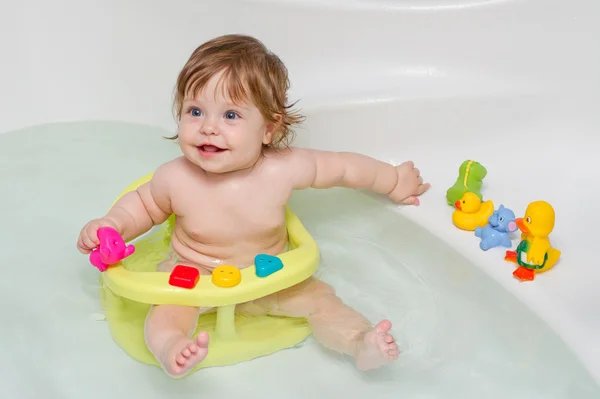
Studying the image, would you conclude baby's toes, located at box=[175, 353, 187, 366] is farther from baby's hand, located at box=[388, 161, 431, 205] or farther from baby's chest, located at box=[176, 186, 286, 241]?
baby's hand, located at box=[388, 161, 431, 205]

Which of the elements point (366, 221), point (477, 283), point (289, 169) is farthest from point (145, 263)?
point (477, 283)

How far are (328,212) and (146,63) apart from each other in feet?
1.78

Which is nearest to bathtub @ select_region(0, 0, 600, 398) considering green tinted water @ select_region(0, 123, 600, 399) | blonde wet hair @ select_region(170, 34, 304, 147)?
green tinted water @ select_region(0, 123, 600, 399)

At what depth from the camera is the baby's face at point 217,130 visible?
44.4 inches

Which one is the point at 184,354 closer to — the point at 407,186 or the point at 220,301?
the point at 220,301

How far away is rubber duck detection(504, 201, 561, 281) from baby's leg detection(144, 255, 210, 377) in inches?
19.9

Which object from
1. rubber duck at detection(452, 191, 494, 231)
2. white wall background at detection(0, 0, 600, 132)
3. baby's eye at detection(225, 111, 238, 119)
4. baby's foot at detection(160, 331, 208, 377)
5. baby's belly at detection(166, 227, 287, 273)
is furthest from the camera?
white wall background at detection(0, 0, 600, 132)

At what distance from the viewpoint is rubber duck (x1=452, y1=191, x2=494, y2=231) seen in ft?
4.44

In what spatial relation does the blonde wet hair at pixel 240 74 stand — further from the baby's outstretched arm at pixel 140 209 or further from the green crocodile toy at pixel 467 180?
the green crocodile toy at pixel 467 180

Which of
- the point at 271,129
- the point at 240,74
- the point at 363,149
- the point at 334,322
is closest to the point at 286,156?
the point at 271,129

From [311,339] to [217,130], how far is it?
1.24 ft

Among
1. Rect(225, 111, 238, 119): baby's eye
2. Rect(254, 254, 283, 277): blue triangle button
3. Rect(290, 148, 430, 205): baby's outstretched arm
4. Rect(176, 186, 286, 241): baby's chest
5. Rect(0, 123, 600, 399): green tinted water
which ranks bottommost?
Rect(0, 123, 600, 399): green tinted water

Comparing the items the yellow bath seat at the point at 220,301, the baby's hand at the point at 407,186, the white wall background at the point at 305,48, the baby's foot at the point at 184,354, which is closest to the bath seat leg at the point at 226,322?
the yellow bath seat at the point at 220,301

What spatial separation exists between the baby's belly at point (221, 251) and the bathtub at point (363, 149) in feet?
0.54
